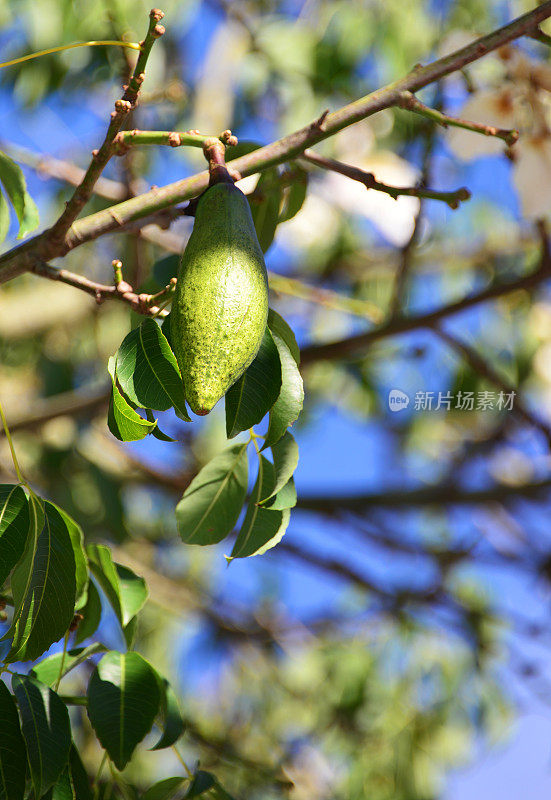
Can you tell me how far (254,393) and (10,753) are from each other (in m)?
0.39

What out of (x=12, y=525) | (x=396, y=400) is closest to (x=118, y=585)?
(x=12, y=525)

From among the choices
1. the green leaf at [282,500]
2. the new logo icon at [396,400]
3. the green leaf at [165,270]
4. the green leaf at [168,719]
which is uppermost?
the green leaf at [165,270]

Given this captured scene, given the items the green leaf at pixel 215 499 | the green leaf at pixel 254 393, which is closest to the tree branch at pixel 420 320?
the green leaf at pixel 215 499

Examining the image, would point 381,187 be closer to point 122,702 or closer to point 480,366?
point 122,702

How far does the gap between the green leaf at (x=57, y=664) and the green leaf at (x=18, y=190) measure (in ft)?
1.45

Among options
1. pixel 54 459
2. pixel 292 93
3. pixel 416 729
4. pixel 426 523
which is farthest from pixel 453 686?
pixel 292 93

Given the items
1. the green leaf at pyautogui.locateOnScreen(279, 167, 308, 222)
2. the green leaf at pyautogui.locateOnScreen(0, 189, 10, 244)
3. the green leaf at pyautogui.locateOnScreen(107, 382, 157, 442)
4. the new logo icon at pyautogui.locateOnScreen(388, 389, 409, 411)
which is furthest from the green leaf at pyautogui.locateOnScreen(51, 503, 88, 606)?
the new logo icon at pyautogui.locateOnScreen(388, 389, 409, 411)

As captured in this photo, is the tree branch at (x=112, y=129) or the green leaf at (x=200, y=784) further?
the green leaf at (x=200, y=784)

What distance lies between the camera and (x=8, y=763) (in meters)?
0.74

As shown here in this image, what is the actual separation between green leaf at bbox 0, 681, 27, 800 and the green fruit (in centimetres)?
33

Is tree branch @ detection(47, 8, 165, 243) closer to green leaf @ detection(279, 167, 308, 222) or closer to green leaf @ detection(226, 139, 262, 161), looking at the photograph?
green leaf @ detection(226, 139, 262, 161)

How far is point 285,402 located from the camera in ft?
2.46

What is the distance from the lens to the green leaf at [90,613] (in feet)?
3.04

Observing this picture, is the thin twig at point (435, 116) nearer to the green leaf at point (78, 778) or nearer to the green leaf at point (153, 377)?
the green leaf at point (153, 377)
